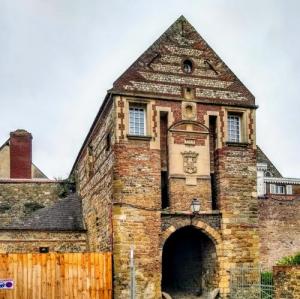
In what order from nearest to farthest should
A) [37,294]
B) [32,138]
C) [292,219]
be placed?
1. [37,294]
2. [292,219]
3. [32,138]

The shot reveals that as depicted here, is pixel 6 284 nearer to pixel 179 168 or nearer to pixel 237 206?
pixel 179 168

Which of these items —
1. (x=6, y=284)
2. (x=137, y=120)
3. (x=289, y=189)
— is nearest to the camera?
(x=6, y=284)

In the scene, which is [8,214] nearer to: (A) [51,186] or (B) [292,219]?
(A) [51,186]

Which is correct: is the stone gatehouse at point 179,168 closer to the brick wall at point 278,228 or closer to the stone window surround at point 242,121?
the stone window surround at point 242,121

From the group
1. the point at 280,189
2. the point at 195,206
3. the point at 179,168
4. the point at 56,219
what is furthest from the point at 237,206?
the point at 280,189

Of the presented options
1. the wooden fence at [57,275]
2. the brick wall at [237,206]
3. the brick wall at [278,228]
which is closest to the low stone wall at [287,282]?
the brick wall at [237,206]

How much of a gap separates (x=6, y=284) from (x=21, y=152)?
1727 cm

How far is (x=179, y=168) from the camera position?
19406mm

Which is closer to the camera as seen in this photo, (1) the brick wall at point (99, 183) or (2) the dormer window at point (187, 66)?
(1) the brick wall at point (99, 183)

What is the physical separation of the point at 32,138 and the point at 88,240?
1173 centimetres

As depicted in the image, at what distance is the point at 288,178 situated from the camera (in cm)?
3941

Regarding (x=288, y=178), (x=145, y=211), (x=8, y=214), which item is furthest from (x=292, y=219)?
(x=8, y=214)

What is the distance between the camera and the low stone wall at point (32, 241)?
2367 centimetres

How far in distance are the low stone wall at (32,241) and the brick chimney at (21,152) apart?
9292 mm
